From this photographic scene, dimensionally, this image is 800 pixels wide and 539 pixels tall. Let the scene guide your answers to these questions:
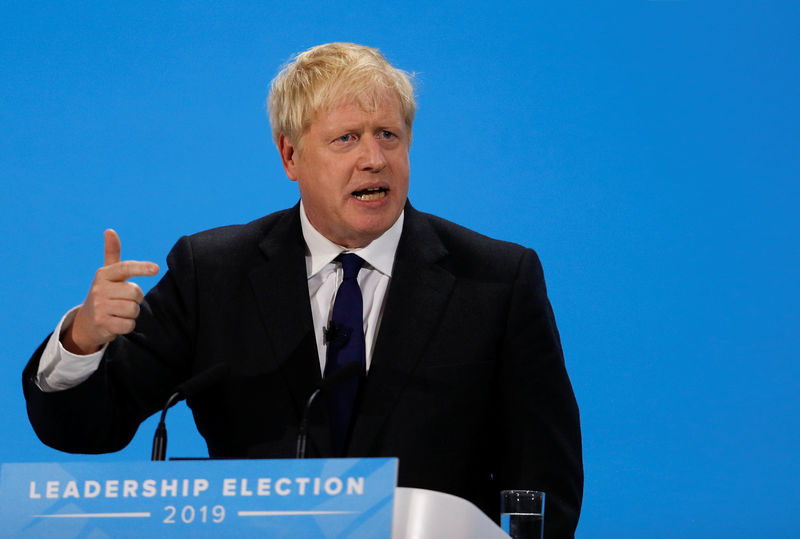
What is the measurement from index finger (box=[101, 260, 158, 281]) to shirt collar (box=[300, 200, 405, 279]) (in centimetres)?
58

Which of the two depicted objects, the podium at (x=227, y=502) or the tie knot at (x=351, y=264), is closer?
the podium at (x=227, y=502)

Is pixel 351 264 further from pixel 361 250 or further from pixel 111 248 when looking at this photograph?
pixel 111 248

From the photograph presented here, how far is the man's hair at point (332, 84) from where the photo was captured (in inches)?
86.1

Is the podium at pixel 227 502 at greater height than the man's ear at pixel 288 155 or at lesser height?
lesser

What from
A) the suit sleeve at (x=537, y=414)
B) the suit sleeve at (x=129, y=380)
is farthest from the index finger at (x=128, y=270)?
the suit sleeve at (x=537, y=414)

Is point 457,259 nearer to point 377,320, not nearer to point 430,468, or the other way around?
point 377,320

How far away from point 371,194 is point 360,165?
79 mm

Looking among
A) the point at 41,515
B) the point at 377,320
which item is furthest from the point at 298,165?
the point at 41,515

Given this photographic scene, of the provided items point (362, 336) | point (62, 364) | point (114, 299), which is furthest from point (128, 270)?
point (362, 336)

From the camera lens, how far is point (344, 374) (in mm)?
1618

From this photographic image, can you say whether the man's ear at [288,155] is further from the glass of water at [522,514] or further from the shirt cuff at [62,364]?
the glass of water at [522,514]

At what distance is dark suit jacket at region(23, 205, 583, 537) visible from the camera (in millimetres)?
2086

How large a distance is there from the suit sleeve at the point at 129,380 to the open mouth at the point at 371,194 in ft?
1.40

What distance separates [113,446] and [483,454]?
779 mm
